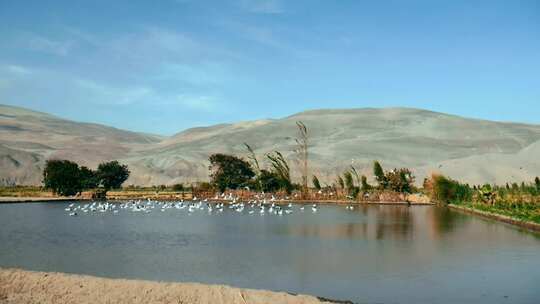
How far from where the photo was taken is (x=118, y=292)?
12406mm

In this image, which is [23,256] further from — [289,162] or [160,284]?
[289,162]

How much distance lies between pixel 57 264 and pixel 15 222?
1426 centimetres

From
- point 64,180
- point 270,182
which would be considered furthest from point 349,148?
point 64,180

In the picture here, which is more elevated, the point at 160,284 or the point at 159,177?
the point at 159,177

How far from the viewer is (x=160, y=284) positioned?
502 inches

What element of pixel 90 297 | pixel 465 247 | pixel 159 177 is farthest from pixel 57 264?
pixel 159 177

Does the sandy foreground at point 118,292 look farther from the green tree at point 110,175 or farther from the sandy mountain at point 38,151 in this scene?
the sandy mountain at point 38,151

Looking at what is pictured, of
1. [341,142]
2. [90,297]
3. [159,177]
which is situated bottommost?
[90,297]

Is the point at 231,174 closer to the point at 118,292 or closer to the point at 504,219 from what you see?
the point at 504,219

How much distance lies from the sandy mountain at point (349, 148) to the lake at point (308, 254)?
52452 millimetres

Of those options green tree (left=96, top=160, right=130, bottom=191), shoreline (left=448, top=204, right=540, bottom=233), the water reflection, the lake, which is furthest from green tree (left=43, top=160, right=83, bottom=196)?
shoreline (left=448, top=204, right=540, bottom=233)

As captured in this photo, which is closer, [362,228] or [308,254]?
[308,254]

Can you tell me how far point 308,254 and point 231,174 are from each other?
40.6 m

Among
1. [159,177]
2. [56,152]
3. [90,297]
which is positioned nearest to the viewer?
[90,297]
